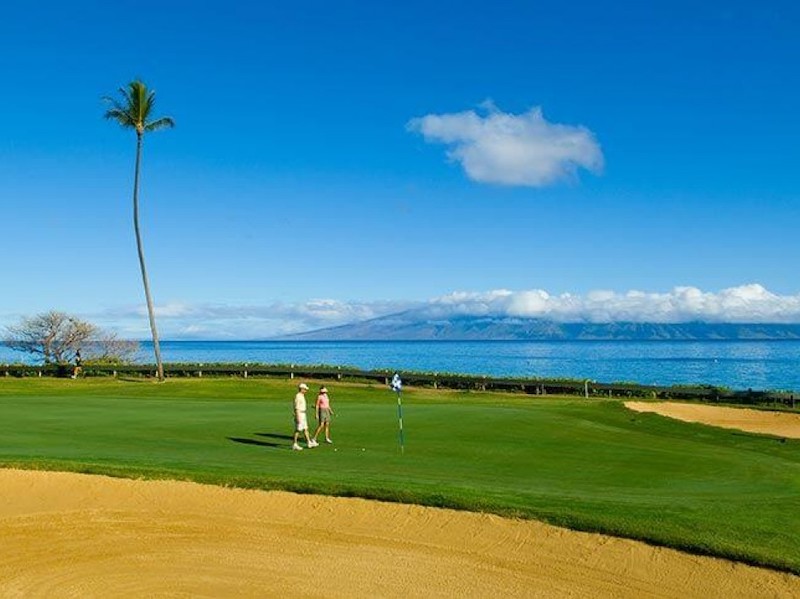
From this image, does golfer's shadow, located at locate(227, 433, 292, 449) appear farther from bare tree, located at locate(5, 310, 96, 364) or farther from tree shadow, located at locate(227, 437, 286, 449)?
bare tree, located at locate(5, 310, 96, 364)

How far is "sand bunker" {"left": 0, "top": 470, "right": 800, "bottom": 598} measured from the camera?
11.6m

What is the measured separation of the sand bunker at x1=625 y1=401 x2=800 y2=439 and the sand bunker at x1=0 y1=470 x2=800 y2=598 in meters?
29.3

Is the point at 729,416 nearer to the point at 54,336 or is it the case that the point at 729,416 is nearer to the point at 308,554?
the point at 308,554

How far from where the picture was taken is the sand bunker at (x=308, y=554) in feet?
38.2

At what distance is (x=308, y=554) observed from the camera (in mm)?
13062

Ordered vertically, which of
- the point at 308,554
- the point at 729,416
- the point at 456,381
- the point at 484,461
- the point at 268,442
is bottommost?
the point at 729,416

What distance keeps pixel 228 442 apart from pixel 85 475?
6.57m

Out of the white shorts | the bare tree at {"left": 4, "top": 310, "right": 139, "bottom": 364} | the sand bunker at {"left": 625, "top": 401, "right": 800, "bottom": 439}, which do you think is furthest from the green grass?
the bare tree at {"left": 4, "top": 310, "right": 139, "bottom": 364}


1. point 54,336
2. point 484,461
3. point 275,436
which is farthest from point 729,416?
point 54,336

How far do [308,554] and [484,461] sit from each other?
8.30 meters

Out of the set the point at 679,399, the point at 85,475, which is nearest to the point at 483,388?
the point at 679,399

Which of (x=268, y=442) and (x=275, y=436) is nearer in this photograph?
(x=268, y=442)

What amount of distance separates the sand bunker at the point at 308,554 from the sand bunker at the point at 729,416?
29342mm

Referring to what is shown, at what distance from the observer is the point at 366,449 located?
72.9 ft
